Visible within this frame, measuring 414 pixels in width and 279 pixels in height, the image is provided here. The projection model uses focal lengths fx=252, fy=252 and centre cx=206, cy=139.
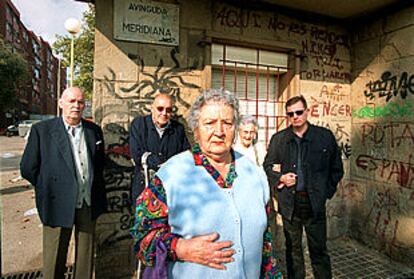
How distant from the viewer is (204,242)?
1.18m

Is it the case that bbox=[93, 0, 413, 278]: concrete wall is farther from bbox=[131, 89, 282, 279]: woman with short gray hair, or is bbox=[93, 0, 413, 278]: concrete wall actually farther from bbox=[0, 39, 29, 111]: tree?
bbox=[0, 39, 29, 111]: tree

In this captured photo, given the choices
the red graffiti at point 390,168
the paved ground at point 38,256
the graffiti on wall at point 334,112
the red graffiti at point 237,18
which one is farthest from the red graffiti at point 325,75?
the paved ground at point 38,256

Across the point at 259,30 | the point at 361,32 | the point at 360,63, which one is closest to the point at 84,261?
the point at 259,30

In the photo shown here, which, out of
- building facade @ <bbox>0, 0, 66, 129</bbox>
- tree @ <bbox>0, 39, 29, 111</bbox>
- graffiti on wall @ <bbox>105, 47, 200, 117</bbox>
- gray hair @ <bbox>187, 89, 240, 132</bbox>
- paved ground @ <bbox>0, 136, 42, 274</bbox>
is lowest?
paved ground @ <bbox>0, 136, 42, 274</bbox>

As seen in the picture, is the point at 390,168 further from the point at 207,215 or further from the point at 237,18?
the point at 207,215

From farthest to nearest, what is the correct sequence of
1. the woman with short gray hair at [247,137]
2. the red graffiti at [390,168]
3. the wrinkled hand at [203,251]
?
the red graffiti at [390,168] < the woman with short gray hair at [247,137] < the wrinkled hand at [203,251]

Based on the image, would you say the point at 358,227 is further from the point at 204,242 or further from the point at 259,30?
the point at 204,242

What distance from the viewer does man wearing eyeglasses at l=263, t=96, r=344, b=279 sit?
2.71 metres

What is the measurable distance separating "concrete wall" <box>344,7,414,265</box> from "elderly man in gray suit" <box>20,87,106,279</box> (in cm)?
405

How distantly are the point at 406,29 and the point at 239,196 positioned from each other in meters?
4.02

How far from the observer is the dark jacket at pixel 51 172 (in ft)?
7.59

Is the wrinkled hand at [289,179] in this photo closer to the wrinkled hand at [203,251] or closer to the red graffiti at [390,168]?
the wrinkled hand at [203,251]

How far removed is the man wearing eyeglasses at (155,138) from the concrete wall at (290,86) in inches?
27.2

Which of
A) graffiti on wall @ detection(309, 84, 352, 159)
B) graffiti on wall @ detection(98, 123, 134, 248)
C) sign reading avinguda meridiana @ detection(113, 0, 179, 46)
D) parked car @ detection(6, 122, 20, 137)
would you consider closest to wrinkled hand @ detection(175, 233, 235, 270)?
graffiti on wall @ detection(98, 123, 134, 248)
